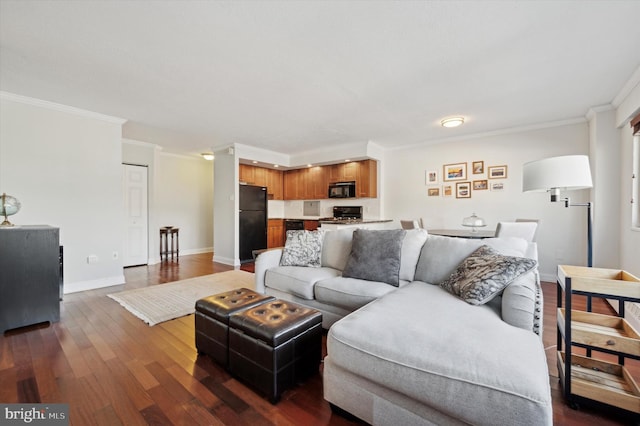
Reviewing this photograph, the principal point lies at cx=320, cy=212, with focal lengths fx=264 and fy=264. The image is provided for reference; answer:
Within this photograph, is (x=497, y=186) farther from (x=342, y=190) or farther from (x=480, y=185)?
(x=342, y=190)

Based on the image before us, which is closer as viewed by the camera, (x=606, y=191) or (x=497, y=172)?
(x=606, y=191)

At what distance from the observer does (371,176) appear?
582cm

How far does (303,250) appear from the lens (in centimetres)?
300

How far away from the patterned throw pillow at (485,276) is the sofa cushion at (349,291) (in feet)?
1.74

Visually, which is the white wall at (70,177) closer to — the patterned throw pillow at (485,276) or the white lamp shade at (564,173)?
the patterned throw pillow at (485,276)

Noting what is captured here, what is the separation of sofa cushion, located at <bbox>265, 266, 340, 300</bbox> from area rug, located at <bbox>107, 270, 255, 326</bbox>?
101 cm

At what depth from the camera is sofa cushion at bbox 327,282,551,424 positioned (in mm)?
989

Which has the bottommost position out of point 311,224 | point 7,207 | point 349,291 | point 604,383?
point 604,383

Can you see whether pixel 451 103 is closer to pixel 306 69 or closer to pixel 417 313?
pixel 306 69

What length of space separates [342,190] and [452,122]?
8.84 feet

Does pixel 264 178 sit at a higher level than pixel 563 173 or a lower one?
higher

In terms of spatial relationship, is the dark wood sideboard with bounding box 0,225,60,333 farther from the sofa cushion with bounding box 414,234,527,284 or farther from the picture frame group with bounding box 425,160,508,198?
the picture frame group with bounding box 425,160,508,198

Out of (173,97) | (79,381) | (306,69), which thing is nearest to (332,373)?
(79,381)

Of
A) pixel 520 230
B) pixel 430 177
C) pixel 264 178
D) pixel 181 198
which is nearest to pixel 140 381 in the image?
pixel 520 230
